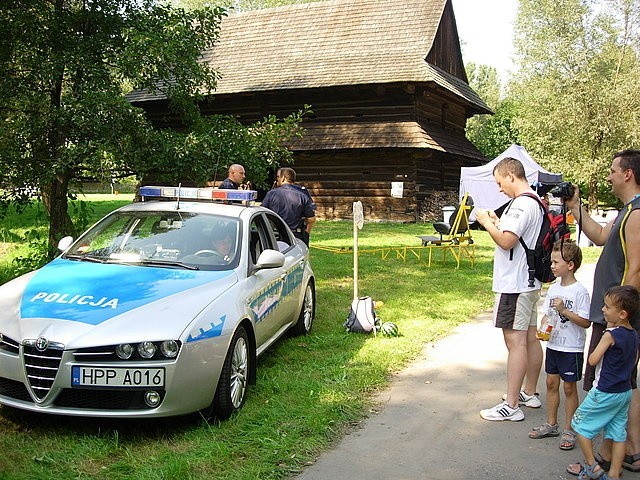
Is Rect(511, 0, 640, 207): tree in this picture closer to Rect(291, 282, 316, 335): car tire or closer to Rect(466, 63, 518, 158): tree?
Rect(466, 63, 518, 158): tree

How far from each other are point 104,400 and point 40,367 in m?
0.46

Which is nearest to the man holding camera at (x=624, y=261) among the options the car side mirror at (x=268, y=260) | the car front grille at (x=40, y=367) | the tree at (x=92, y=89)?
the car side mirror at (x=268, y=260)

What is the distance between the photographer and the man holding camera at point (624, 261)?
12.6ft

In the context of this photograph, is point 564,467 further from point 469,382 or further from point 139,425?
point 139,425

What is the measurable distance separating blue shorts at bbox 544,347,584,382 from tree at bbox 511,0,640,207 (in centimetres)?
3264

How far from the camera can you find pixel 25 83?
31.1ft

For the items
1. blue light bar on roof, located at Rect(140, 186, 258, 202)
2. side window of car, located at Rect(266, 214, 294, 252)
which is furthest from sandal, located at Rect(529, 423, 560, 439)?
blue light bar on roof, located at Rect(140, 186, 258, 202)

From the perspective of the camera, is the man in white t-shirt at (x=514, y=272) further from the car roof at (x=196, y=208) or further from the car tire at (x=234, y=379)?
the car roof at (x=196, y=208)

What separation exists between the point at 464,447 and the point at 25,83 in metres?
8.22

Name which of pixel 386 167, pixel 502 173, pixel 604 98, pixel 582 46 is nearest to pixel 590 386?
pixel 502 173

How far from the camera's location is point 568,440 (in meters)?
4.33

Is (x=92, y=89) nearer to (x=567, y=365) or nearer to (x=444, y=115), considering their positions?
(x=567, y=365)

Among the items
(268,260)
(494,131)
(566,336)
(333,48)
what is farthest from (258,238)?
(494,131)

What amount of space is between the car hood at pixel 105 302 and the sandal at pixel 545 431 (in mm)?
2447
